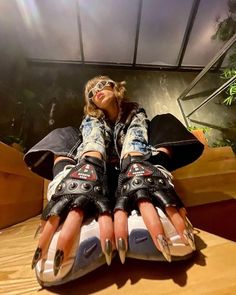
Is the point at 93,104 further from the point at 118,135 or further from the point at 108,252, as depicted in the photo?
the point at 108,252

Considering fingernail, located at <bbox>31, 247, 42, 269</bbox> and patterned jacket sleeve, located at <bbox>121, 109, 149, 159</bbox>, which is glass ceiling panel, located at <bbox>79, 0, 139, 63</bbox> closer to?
patterned jacket sleeve, located at <bbox>121, 109, 149, 159</bbox>

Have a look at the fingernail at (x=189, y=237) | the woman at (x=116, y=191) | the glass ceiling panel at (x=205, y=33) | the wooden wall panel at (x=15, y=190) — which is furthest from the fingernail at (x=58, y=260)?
the glass ceiling panel at (x=205, y=33)

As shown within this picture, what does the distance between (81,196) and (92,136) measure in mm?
401

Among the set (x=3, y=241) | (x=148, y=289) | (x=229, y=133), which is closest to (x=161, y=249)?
(x=148, y=289)

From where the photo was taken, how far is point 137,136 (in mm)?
980

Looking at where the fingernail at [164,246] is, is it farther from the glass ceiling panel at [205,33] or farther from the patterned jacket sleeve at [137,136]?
the glass ceiling panel at [205,33]

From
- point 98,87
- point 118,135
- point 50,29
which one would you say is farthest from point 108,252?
point 50,29

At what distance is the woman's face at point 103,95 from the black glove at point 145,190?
59cm

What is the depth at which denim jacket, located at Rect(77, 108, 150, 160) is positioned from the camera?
3.01 feet

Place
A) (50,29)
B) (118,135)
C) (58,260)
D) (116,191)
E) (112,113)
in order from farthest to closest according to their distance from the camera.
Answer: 1. (50,29)
2. (112,113)
3. (118,135)
4. (116,191)
5. (58,260)

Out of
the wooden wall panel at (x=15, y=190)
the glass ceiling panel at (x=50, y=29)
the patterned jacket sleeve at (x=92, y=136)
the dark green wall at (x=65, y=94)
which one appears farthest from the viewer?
the dark green wall at (x=65, y=94)

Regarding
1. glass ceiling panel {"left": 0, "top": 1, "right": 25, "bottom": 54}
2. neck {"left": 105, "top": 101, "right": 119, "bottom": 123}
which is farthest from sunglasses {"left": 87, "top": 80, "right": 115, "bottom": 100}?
glass ceiling panel {"left": 0, "top": 1, "right": 25, "bottom": 54}

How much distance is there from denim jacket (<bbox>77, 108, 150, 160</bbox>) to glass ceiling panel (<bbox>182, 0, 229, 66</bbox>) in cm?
254

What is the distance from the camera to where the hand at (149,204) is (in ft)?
1.86
